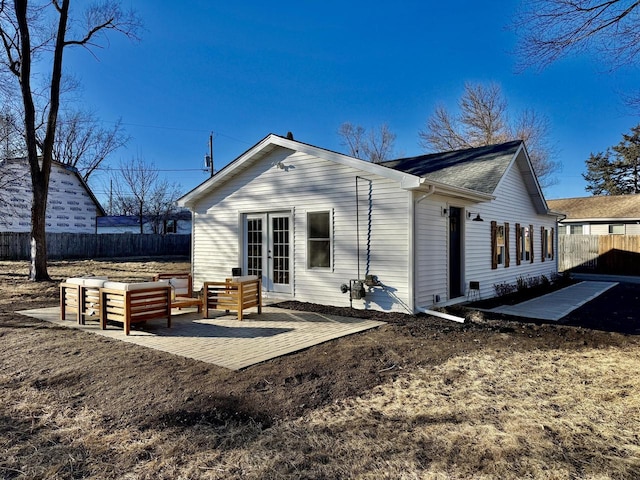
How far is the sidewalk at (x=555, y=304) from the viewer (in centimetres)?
839

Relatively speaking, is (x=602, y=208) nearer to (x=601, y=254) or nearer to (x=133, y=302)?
(x=601, y=254)

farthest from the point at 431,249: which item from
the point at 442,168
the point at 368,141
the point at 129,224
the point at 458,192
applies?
the point at 129,224

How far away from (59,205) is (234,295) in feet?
87.3

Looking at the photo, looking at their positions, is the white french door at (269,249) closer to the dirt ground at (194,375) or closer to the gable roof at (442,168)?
the gable roof at (442,168)

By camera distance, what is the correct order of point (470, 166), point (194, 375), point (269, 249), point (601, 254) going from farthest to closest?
point (601, 254) < point (470, 166) < point (269, 249) < point (194, 375)

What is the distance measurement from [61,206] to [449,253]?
28413 mm

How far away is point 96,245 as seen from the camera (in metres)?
27.0

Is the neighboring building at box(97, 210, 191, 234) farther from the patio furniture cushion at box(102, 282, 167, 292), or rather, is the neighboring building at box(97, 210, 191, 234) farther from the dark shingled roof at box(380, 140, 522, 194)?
the patio furniture cushion at box(102, 282, 167, 292)

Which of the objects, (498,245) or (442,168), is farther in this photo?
(442,168)

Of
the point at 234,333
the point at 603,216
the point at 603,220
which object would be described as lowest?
the point at 234,333

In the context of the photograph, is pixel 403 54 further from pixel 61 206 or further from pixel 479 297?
pixel 61 206

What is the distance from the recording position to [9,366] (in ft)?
15.7

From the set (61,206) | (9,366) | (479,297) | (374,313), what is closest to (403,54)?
(479,297)

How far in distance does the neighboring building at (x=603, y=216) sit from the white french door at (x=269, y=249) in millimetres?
19882
